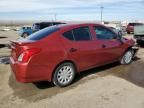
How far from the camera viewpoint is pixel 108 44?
315 inches

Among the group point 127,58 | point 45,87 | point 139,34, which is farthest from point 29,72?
point 139,34

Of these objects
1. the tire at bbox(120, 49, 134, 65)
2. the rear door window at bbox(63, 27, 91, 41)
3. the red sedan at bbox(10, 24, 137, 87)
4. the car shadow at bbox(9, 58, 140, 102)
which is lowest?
the car shadow at bbox(9, 58, 140, 102)

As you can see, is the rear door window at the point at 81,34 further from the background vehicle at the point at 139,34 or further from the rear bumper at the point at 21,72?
the background vehicle at the point at 139,34

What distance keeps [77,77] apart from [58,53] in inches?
56.8

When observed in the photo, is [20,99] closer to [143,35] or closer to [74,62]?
[74,62]

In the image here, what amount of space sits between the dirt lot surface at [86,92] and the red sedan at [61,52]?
39 centimetres

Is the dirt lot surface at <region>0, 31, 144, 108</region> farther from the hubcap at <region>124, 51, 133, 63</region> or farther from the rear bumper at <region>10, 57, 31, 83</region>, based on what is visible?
the hubcap at <region>124, 51, 133, 63</region>

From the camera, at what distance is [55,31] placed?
6.75 metres

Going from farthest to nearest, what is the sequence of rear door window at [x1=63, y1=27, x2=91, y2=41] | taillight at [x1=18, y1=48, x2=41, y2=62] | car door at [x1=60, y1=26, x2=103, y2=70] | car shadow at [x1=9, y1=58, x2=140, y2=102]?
1. rear door window at [x1=63, y1=27, x2=91, y2=41]
2. car door at [x1=60, y1=26, x2=103, y2=70]
3. car shadow at [x1=9, y1=58, x2=140, y2=102]
4. taillight at [x1=18, y1=48, x2=41, y2=62]

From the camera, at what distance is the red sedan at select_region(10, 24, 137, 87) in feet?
20.2

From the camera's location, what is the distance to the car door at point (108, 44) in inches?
306

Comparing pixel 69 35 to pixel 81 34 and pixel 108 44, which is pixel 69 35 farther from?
pixel 108 44

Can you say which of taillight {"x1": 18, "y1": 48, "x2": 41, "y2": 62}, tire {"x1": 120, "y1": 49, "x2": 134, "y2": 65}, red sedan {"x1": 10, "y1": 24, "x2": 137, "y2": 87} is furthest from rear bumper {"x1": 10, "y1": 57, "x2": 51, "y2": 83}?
tire {"x1": 120, "y1": 49, "x2": 134, "y2": 65}

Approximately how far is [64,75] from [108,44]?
6.85ft
